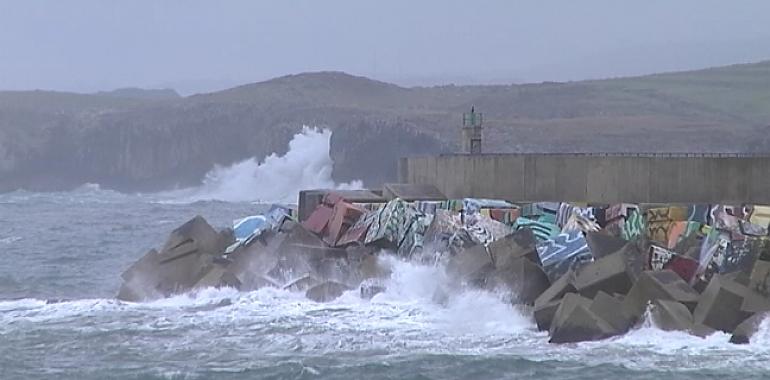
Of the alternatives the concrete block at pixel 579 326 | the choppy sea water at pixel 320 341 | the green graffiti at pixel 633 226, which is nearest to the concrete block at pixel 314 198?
the choppy sea water at pixel 320 341

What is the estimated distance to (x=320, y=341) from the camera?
18484 mm

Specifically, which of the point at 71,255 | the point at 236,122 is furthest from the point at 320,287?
the point at 236,122

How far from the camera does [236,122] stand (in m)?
103

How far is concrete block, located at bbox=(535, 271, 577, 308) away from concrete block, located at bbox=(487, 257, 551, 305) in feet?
2.31

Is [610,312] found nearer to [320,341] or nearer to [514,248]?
[514,248]

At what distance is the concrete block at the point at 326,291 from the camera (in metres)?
22.2

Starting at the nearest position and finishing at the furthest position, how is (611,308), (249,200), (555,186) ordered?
(611,308)
(555,186)
(249,200)

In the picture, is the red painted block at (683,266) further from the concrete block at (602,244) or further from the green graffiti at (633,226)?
the green graffiti at (633,226)

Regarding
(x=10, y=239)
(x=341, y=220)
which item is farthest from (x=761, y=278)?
(x=10, y=239)

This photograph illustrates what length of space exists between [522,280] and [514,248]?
1353 millimetres

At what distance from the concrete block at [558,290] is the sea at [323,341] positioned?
0.42 m

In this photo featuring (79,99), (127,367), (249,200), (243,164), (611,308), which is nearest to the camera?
(127,367)

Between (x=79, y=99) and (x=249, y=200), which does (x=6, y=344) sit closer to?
(x=249, y=200)

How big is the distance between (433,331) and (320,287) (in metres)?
3.71
